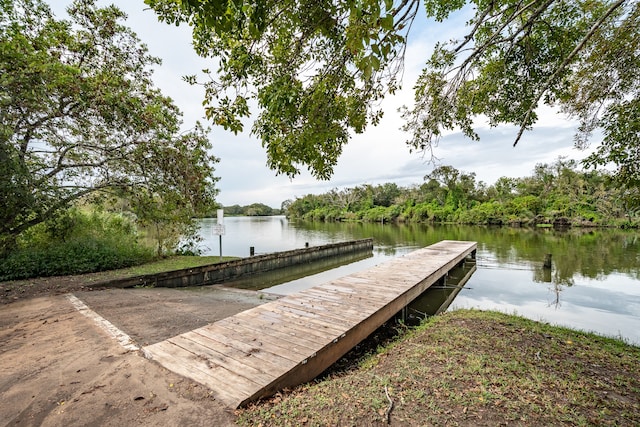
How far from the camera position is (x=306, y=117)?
305 centimetres

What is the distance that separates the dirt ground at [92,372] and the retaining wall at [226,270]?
2.24 metres

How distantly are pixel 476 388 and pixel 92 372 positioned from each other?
12.2ft

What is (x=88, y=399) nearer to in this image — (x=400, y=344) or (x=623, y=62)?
(x=400, y=344)

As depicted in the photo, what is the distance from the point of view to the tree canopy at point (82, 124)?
5.72 metres

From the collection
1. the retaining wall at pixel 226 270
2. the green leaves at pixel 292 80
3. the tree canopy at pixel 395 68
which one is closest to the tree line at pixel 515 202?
the retaining wall at pixel 226 270

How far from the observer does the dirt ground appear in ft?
7.13

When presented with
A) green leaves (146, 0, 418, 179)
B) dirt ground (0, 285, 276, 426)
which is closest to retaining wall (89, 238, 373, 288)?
dirt ground (0, 285, 276, 426)

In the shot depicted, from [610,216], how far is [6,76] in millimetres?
41386

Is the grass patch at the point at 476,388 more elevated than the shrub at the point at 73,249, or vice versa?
the shrub at the point at 73,249

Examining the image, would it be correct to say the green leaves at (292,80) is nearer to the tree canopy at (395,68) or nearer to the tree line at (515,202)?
the tree canopy at (395,68)

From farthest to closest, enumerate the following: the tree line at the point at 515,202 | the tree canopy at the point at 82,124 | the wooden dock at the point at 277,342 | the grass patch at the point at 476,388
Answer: the tree line at the point at 515,202 → the tree canopy at the point at 82,124 → the wooden dock at the point at 277,342 → the grass patch at the point at 476,388

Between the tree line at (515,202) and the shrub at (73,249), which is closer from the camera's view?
the shrub at (73,249)

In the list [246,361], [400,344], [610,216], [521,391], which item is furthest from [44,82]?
[610,216]

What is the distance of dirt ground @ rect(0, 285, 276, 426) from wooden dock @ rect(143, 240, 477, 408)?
196 millimetres
